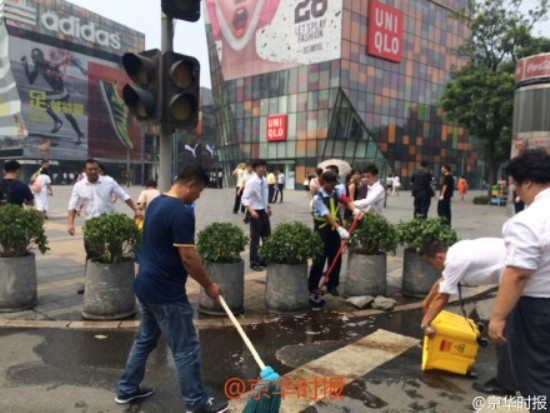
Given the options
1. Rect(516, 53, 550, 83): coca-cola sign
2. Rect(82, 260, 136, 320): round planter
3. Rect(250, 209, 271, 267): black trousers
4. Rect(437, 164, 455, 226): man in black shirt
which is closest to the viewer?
Rect(82, 260, 136, 320): round planter

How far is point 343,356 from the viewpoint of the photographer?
4707 mm

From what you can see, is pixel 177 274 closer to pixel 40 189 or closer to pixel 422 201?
pixel 422 201

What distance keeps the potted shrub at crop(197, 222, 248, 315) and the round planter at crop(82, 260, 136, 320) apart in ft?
3.16

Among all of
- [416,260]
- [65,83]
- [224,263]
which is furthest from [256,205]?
[65,83]

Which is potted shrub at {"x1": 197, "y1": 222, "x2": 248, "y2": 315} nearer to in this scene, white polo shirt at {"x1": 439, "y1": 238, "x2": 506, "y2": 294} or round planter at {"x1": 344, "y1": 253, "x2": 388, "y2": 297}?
round planter at {"x1": 344, "y1": 253, "x2": 388, "y2": 297}

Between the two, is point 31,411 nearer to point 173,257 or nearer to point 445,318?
point 173,257

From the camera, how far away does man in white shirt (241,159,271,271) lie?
8.30 metres

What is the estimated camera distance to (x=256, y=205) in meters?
8.40

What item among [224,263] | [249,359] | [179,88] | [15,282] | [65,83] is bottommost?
[249,359]

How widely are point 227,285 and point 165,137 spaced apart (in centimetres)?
192

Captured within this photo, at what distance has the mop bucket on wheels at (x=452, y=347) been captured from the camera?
4.20 metres

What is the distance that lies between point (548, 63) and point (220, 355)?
17.6m

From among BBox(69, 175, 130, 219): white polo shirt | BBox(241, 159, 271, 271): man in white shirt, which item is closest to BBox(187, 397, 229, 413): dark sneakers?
BBox(69, 175, 130, 219): white polo shirt

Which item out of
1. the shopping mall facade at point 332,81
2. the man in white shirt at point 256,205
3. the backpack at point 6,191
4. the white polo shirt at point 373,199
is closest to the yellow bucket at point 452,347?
the white polo shirt at point 373,199
